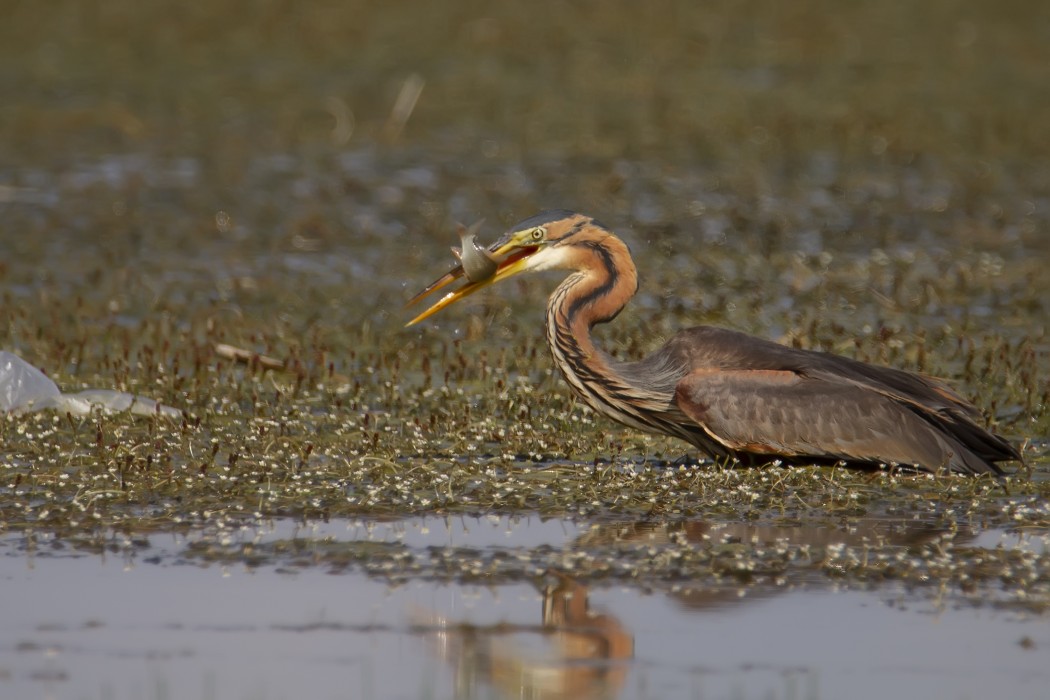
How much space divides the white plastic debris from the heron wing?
324 cm

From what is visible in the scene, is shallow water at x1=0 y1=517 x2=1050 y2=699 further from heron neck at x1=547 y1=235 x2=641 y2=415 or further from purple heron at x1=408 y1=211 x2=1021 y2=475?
heron neck at x1=547 y1=235 x2=641 y2=415

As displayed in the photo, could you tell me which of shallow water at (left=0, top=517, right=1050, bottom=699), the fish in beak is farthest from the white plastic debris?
shallow water at (left=0, top=517, right=1050, bottom=699)

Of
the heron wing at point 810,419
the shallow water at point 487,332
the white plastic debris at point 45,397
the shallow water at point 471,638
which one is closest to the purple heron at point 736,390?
the heron wing at point 810,419

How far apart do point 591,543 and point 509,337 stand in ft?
17.4

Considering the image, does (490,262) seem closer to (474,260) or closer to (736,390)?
(474,260)

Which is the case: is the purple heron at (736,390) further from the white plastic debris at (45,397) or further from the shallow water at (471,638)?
the shallow water at (471,638)

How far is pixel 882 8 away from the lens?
28.7 metres

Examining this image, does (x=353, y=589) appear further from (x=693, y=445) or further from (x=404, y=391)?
(x=404, y=391)

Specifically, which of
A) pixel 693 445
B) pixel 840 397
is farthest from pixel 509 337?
pixel 840 397

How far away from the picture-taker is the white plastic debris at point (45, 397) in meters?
11.1

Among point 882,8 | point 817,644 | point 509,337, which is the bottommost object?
point 817,644

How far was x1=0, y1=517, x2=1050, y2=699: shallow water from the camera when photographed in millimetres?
6586

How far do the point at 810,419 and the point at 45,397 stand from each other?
448 cm

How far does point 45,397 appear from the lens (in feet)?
36.6
